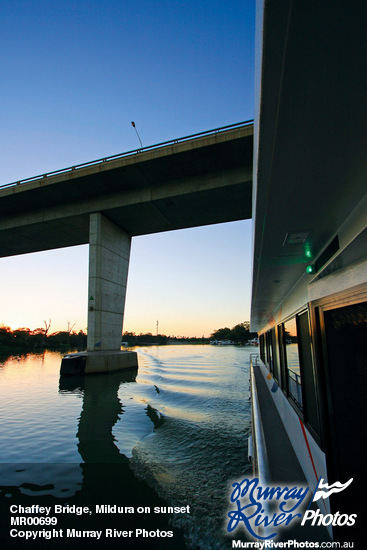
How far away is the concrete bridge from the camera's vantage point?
57.2 ft

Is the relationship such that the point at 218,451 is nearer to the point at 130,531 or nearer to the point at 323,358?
the point at 130,531

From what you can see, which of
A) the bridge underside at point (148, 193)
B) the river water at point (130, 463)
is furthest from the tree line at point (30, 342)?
the river water at point (130, 463)

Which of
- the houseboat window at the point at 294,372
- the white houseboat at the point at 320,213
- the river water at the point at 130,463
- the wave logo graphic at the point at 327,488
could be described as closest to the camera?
the white houseboat at the point at 320,213

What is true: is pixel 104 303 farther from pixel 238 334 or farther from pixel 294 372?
pixel 238 334

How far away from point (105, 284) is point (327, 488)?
19.8 meters

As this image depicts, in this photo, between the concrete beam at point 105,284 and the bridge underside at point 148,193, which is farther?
the concrete beam at point 105,284

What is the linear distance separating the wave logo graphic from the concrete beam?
1847 cm

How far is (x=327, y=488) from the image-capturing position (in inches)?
97.4

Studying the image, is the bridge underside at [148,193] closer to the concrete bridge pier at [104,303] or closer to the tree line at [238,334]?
the concrete bridge pier at [104,303]

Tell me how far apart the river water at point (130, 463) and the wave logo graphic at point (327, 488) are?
1.53m

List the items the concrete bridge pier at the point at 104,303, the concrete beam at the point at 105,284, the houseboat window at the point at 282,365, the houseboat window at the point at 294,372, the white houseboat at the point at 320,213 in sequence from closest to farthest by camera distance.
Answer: the white houseboat at the point at 320,213 < the houseboat window at the point at 294,372 < the houseboat window at the point at 282,365 < the concrete bridge pier at the point at 104,303 < the concrete beam at the point at 105,284

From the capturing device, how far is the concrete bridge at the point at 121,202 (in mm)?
17438

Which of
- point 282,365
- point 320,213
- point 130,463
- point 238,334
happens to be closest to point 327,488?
point 320,213

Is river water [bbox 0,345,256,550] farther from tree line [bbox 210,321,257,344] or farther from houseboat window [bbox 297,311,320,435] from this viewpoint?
tree line [bbox 210,321,257,344]
